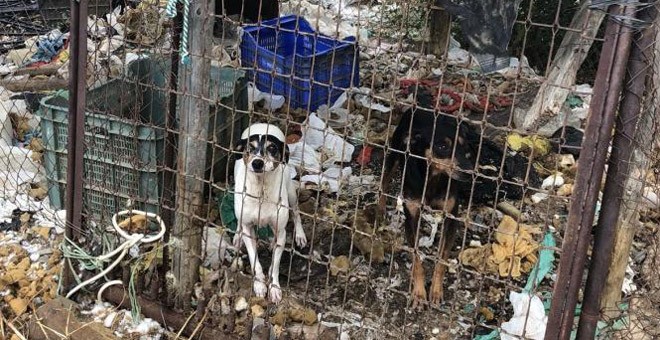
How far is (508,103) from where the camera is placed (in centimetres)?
716

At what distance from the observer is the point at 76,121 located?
11.7 feet

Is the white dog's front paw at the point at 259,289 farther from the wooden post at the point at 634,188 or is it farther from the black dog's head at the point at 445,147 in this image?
the wooden post at the point at 634,188

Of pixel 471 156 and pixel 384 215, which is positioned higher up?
pixel 471 156

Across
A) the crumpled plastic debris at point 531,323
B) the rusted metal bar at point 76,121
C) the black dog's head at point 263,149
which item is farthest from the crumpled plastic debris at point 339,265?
the rusted metal bar at point 76,121

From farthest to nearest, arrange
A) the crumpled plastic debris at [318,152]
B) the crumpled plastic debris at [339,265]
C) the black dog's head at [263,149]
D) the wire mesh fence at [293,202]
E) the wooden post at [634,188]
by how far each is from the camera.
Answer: the crumpled plastic debris at [318,152] → the crumpled plastic debris at [339,265] → the black dog's head at [263,149] → the wire mesh fence at [293,202] → the wooden post at [634,188]

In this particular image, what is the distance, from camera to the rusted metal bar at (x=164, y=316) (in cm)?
346

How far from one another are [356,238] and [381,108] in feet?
8.05

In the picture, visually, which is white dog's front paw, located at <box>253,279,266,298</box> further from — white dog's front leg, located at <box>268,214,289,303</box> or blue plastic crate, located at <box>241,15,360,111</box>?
blue plastic crate, located at <box>241,15,360,111</box>

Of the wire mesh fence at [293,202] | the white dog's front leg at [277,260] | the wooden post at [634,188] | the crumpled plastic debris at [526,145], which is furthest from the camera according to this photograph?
the crumpled plastic debris at [526,145]

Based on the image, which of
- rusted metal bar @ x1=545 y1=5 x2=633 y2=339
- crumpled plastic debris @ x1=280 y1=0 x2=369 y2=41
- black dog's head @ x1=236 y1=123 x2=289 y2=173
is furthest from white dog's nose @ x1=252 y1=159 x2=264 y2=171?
crumpled plastic debris @ x1=280 y1=0 x2=369 y2=41

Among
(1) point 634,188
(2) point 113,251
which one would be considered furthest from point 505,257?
(2) point 113,251

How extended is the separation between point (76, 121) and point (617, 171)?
2.48m

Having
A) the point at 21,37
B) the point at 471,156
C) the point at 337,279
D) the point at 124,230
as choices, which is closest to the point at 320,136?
→ the point at 471,156

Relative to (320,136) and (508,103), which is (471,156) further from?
(508,103)
